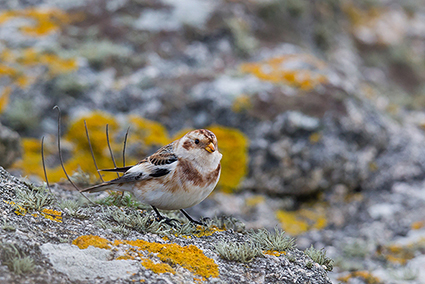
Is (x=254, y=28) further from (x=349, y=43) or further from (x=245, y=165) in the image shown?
(x=245, y=165)

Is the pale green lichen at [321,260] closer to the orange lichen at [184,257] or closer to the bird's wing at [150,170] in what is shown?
the orange lichen at [184,257]

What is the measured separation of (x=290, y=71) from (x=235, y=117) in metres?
2.16

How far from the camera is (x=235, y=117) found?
8.83m

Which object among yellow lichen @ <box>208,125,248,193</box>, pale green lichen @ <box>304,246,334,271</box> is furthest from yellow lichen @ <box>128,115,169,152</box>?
pale green lichen @ <box>304,246,334,271</box>

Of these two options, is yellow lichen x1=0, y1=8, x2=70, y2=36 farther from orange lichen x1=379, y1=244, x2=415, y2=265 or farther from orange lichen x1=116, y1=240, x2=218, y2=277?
orange lichen x1=379, y1=244, x2=415, y2=265

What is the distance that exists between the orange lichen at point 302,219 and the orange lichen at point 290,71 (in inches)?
114

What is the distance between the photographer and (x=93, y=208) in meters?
4.68

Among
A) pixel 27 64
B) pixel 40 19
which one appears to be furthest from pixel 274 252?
pixel 40 19

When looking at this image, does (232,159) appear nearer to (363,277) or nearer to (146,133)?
(146,133)

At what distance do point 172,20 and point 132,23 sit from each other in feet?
3.70

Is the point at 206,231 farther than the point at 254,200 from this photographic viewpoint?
No

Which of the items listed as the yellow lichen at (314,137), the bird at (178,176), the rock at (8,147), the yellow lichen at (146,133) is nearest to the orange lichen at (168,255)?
the bird at (178,176)

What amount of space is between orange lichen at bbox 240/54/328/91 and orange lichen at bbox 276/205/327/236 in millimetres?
2884

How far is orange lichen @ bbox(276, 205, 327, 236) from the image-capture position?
314 inches
